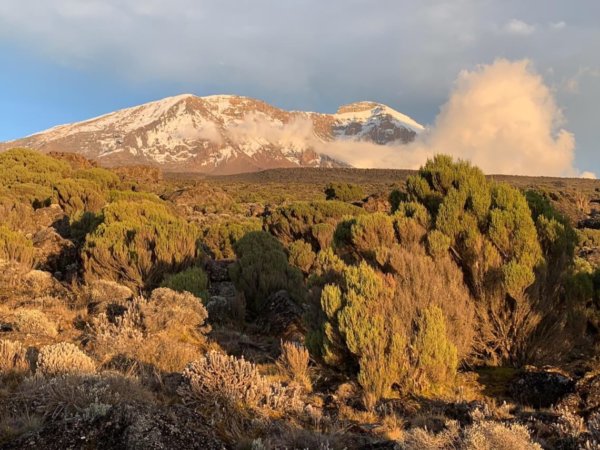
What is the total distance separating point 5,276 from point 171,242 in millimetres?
3930

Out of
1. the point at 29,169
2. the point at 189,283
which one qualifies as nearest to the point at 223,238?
the point at 189,283

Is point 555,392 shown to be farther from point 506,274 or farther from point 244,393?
point 244,393

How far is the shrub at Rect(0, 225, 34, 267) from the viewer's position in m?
13.4

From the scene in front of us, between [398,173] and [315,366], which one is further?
[398,173]

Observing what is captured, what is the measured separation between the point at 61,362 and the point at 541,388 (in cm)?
554

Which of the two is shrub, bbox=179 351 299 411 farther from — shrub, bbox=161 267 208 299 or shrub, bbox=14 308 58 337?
shrub, bbox=161 267 208 299

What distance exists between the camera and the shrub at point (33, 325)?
296 inches

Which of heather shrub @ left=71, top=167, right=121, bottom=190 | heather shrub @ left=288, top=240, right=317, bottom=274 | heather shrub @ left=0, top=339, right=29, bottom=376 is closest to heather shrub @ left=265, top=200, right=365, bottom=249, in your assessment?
heather shrub @ left=288, top=240, right=317, bottom=274

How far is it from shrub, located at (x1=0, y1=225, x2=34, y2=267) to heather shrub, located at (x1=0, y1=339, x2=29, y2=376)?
8.59m

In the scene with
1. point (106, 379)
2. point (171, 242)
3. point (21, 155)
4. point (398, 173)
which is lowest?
point (106, 379)

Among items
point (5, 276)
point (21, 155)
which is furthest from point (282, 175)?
point (5, 276)

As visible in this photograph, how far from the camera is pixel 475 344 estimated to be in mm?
7254

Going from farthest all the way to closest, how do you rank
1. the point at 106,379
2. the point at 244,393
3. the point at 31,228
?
1. the point at 31,228
2. the point at 244,393
3. the point at 106,379

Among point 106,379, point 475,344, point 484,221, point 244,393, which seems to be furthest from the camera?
point 484,221
